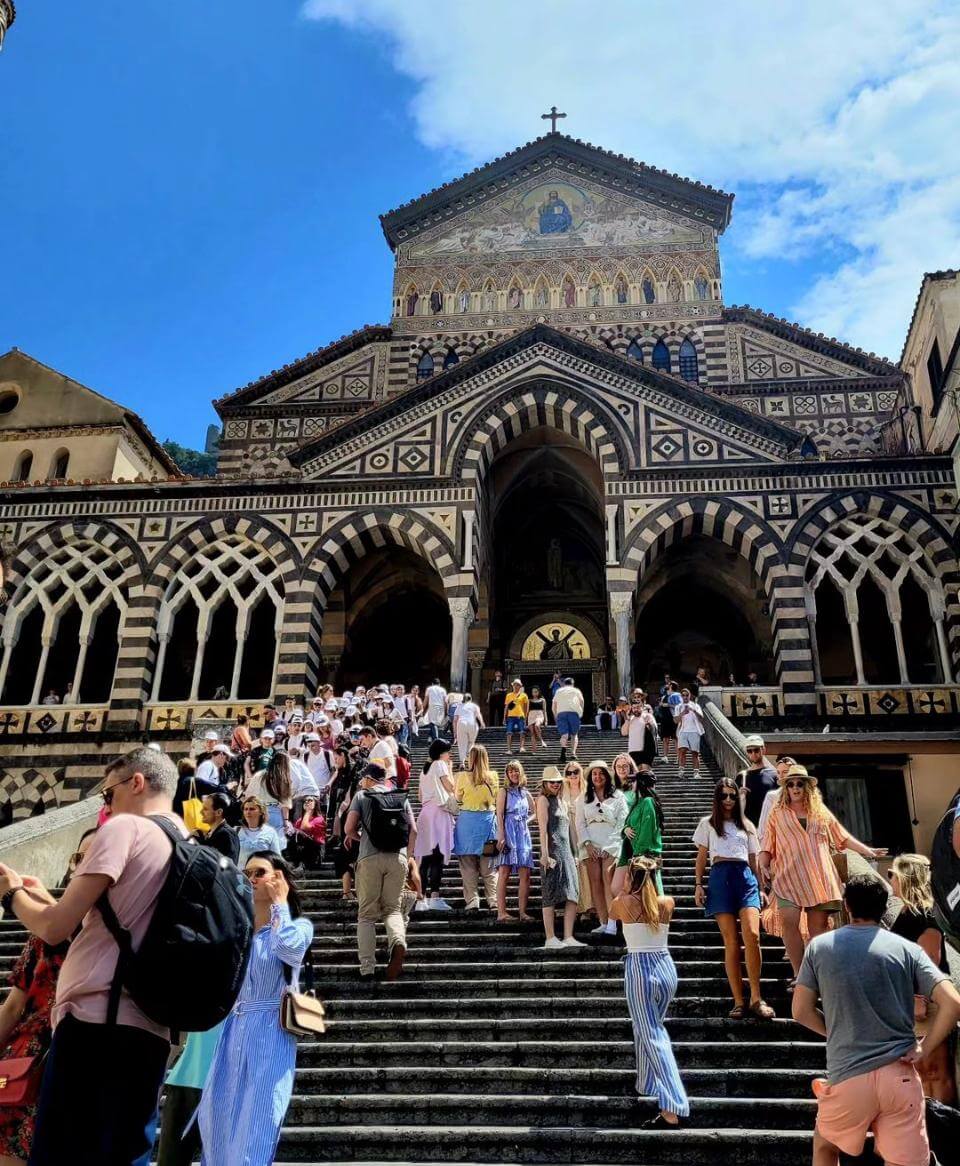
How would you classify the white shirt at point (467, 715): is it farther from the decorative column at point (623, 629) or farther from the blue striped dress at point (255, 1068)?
the blue striped dress at point (255, 1068)

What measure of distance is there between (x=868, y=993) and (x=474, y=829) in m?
6.00

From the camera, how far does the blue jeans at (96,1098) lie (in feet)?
11.1

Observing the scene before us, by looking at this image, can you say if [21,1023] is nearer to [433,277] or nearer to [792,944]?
[792,944]

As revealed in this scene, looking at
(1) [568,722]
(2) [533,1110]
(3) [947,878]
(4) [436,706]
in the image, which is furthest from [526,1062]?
(4) [436,706]

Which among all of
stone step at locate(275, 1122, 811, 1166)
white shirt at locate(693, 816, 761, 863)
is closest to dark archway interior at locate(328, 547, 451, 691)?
white shirt at locate(693, 816, 761, 863)

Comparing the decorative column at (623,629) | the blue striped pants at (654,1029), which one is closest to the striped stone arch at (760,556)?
the decorative column at (623,629)

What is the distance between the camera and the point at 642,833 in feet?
27.5

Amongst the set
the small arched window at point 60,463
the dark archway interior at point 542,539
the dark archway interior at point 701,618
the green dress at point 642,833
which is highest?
the small arched window at point 60,463

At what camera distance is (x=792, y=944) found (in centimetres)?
764

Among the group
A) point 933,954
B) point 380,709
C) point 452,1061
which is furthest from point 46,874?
point 933,954

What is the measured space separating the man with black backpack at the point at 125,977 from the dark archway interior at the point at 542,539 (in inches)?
926

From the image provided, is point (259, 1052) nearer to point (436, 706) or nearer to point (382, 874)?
point (382, 874)

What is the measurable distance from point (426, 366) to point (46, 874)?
Result: 22.1m

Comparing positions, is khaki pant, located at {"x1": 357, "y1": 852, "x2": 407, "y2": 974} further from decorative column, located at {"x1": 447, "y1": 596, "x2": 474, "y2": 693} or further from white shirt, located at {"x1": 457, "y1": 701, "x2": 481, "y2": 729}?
decorative column, located at {"x1": 447, "y1": 596, "x2": 474, "y2": 693}
